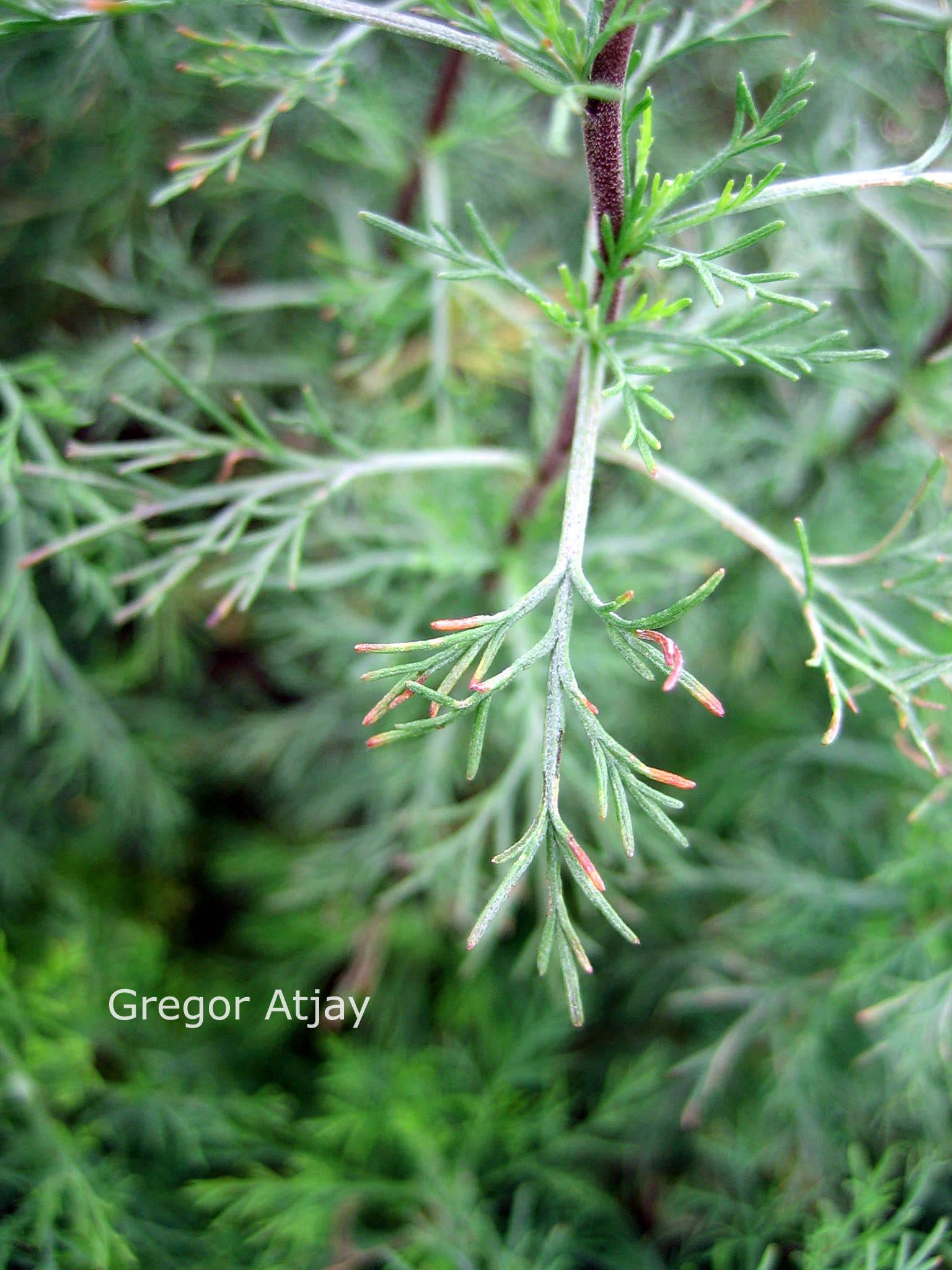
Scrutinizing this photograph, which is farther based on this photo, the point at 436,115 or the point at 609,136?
the point at 436,115

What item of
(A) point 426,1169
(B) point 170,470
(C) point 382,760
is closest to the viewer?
(A) point 426,1169

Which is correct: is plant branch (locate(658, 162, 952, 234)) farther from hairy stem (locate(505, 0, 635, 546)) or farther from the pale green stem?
the pale green stem

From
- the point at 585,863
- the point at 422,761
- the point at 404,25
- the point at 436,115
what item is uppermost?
the point at 404,25

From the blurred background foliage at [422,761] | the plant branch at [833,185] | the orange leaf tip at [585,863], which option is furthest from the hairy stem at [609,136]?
the orange leaf tip at [585,863]

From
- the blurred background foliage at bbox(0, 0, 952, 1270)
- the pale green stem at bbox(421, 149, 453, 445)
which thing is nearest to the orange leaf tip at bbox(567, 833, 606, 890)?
the blurred background foliage at bbox(0, 0, 952, 1270)

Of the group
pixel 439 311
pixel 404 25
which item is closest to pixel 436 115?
pixel 439 311

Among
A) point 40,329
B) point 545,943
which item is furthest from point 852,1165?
point 40,329

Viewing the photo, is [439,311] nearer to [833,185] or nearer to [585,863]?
[833,185]

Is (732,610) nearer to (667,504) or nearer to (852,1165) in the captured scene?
(667,504)
